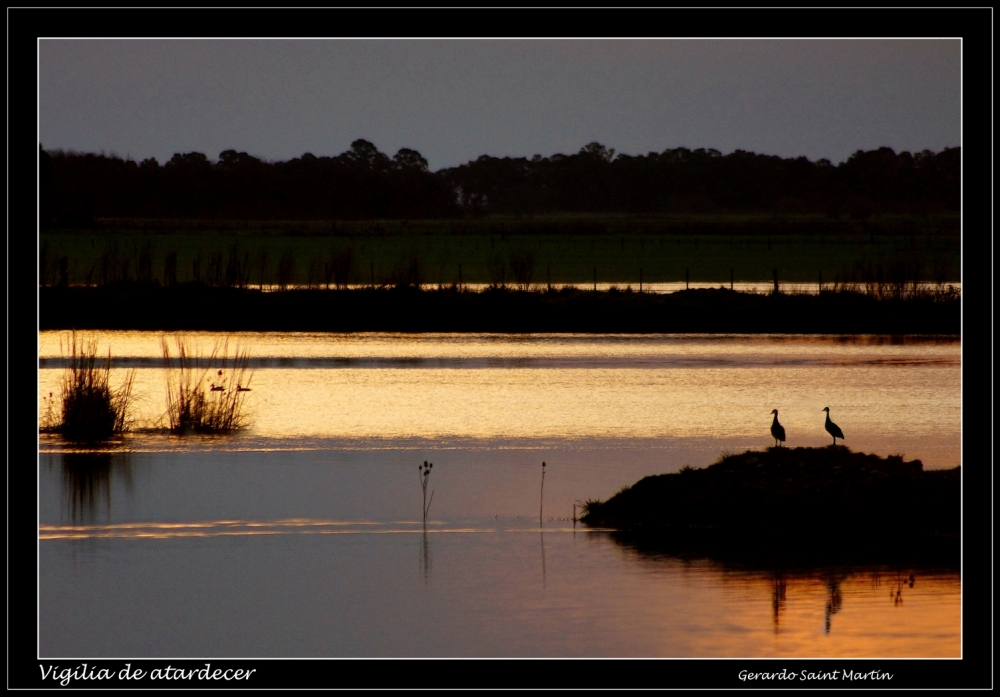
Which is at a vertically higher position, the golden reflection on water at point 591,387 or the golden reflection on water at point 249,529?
the golden reflection on water at point 591,387

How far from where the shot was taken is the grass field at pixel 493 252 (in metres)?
49.7

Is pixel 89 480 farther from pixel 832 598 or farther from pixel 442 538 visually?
pixel 832 598

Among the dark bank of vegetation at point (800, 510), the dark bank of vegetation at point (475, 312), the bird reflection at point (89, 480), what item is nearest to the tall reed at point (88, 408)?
the bird reflection at point (89, 480)

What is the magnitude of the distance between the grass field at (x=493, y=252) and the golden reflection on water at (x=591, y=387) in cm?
915

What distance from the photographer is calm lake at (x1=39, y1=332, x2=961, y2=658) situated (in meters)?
10.8

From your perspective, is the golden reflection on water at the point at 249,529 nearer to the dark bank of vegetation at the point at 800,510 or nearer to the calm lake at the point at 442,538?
the calm lake at the point at 442,538

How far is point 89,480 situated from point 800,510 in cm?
848

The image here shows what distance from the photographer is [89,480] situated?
54.7 ft

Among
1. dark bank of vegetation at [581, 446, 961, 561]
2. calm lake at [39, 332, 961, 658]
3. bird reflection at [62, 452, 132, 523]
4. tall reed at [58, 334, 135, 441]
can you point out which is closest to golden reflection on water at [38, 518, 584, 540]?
calm lake at [39, 332, 961, 658]

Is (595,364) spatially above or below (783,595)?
above
